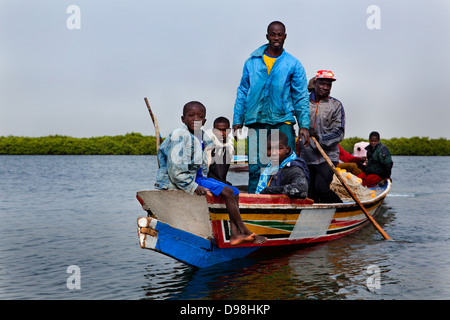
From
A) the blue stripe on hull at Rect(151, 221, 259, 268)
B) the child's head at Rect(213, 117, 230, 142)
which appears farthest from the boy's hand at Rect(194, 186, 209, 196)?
the child's head at Rect(213, 117, 230, 142)

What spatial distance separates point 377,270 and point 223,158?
269cm

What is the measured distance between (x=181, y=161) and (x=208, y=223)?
90 cm

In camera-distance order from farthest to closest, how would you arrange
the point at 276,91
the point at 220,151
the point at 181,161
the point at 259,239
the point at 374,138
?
the point at 374,138 → the point at 220,151 → the point at 276,91 → the point at 259,239 → the point at 181,161

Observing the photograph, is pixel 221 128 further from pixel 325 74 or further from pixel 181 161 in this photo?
pixel 181 161

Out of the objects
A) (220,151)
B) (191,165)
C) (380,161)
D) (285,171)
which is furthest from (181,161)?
(380,161)

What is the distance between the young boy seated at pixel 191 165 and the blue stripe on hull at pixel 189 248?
13.7 inches

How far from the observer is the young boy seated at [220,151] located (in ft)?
23.8

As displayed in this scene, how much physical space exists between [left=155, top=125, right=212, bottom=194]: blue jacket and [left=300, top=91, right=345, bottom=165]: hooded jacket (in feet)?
7.87

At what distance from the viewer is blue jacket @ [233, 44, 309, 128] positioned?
20.9 ft

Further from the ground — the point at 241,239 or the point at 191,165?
the point at 191,165

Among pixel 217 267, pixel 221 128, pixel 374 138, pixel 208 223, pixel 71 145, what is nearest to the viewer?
pixel 208 223

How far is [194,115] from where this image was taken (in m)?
4.95

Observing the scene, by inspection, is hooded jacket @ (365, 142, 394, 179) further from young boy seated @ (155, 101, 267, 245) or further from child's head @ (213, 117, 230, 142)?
young boy seated @ (155, 101, 267, 245)
